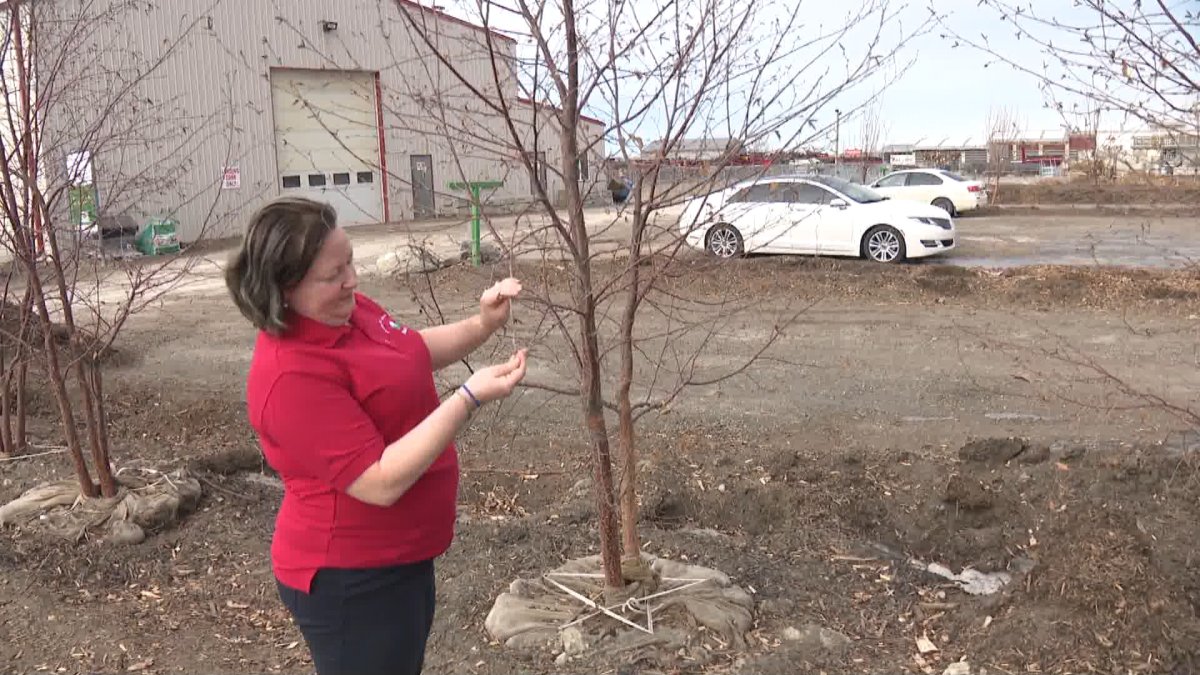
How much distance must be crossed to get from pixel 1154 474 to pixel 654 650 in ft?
9.13

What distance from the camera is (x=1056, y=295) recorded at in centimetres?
1095

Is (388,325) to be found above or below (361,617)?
above

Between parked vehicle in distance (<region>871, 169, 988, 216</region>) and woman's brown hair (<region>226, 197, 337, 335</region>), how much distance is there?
2477 centimetres

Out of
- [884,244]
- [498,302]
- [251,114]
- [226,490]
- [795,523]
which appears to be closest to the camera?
[498,302]

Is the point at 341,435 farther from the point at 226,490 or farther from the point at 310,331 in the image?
the point at 226,490

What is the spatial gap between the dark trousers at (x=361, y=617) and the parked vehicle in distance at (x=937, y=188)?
2466 centimetres

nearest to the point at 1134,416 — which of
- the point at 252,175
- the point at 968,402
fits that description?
the point at 968,402

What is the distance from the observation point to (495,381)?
6.64 ft

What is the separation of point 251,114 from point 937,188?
17.4 m

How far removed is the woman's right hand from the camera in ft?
6.51

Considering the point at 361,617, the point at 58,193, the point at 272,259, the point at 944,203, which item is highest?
the point at 944,203

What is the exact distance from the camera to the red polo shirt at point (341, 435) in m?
1.94

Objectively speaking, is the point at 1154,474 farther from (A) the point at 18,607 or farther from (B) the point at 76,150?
(B) the point at 76,150

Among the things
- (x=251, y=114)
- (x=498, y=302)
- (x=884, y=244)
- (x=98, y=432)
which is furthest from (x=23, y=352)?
(x=251, y=114)
